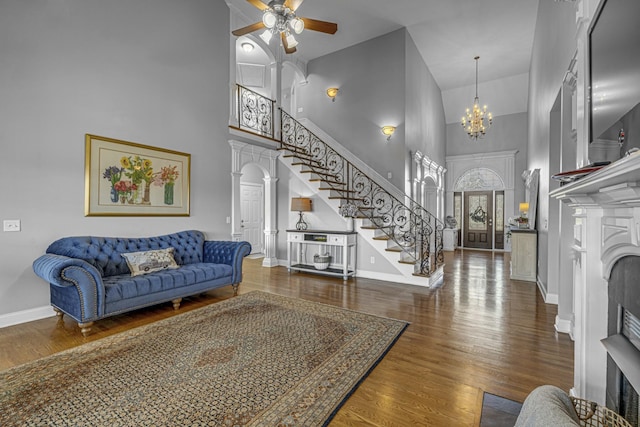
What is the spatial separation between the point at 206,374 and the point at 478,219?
10523 millimetres

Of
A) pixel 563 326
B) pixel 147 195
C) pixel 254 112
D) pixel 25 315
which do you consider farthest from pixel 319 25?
pixel 25 315

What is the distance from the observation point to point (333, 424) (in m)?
1.79

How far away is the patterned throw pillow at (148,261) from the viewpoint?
12.2 ft

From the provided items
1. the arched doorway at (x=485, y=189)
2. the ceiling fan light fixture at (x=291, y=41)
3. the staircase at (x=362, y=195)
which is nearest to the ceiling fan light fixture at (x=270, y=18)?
the ceiling fan light fixture at (x=291, y=41)

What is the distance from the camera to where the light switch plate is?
3.22 metres

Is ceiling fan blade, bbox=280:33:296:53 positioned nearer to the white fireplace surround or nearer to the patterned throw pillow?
the patterned throw pillow

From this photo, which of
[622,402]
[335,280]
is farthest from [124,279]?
[622,402]

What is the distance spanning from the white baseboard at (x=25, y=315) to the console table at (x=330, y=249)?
3.68 m

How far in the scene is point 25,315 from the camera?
11.1 ft

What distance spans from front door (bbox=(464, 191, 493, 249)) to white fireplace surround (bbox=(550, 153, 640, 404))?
9223 millimetres

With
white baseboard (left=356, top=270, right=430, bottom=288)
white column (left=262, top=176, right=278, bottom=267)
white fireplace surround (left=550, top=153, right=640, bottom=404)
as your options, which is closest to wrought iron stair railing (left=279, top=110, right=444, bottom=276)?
white baseboard (left=356, top=270, right=430, bottom=288)

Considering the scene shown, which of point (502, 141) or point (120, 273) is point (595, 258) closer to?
point (120, 273)

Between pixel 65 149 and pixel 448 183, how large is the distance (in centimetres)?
1081

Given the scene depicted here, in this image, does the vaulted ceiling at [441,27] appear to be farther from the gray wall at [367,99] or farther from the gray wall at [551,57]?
the gray wall at [551,57]
